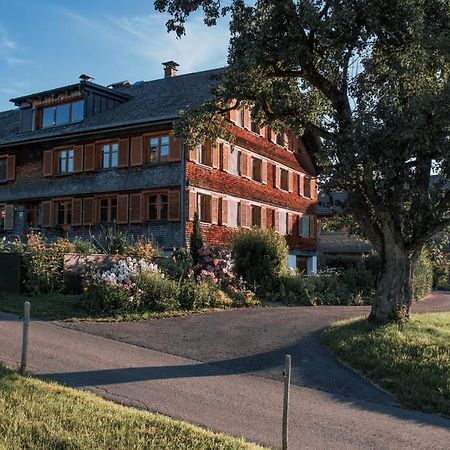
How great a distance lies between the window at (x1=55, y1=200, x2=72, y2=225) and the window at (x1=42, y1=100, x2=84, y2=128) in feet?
14.2

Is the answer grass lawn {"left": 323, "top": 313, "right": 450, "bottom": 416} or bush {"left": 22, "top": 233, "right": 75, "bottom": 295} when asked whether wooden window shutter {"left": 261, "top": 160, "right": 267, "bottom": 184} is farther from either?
grass lawn {"left": 323, "top": 313, "right": 450, "bottom": 416}

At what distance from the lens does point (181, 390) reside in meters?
8.34

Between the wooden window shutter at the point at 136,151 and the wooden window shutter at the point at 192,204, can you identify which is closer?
the wooden window shutter at the point at 192,204

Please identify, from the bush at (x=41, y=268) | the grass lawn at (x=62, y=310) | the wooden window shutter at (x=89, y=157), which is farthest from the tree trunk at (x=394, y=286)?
the wooden window shutter at (x=89, y=157)

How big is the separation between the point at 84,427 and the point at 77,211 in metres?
25.6

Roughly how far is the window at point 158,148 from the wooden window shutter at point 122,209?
227 centimetres

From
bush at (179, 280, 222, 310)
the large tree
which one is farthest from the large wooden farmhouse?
the large tree

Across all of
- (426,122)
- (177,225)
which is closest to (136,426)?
(426,122)

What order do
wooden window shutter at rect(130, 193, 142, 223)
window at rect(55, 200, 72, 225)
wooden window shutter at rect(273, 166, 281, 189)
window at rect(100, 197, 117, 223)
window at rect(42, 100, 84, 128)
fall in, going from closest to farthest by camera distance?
wooden window shutter at rect(130, 193, 142, 223), window at rect(100, 197, 117, 223), window at rect(55, 200, 72, 225), window at rect(42, 100, 84, 128), wooden window shutter at rect(273, 166, 281, 189)

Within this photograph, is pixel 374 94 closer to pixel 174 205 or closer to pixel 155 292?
pixel 155 292

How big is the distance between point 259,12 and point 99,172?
59.3 feet

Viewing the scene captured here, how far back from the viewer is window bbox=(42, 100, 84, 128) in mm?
32156

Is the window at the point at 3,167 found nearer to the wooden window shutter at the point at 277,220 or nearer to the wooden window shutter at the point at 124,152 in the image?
the wooden window shutter at the point at 124,152

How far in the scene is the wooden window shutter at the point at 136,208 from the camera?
94.2ft
